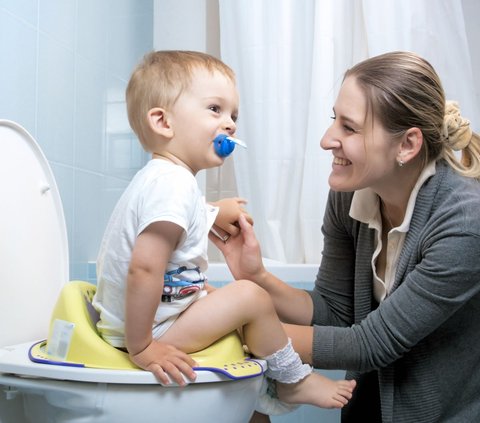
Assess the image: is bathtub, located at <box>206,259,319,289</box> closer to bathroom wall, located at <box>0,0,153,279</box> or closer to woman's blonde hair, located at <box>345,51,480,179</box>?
bathroom wall, located at <box>0,0,153,279</box>

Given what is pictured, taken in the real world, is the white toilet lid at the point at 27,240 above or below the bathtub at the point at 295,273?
above

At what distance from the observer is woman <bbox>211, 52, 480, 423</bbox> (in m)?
1.12

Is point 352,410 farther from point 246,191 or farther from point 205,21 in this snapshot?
point 205,21

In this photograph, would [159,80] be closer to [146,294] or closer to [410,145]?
[146,294]

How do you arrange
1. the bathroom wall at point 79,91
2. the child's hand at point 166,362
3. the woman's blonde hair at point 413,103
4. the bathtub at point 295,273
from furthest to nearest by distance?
the bathtub at point 295,273 → the bathroom wall at point 79,91 → the woman's blonde hair at point 413,103 → the child's hand at point 166,362

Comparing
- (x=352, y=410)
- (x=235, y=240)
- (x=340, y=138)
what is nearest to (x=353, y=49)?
(x=340, y=138)

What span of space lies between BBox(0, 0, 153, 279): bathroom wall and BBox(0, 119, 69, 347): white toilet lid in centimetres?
15

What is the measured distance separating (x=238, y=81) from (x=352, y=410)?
0.94 meters

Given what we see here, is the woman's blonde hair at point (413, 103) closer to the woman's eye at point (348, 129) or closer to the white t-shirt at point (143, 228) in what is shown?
the woman's eye at point (348, 129)

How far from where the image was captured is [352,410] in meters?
1.38

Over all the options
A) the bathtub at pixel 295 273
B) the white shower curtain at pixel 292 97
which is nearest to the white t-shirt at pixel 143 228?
the bathtub at pixel 295 273

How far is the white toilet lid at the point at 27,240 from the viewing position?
1076 mm

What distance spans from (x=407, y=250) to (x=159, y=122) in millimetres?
507

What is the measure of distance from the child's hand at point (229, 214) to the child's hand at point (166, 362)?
0.33 m
